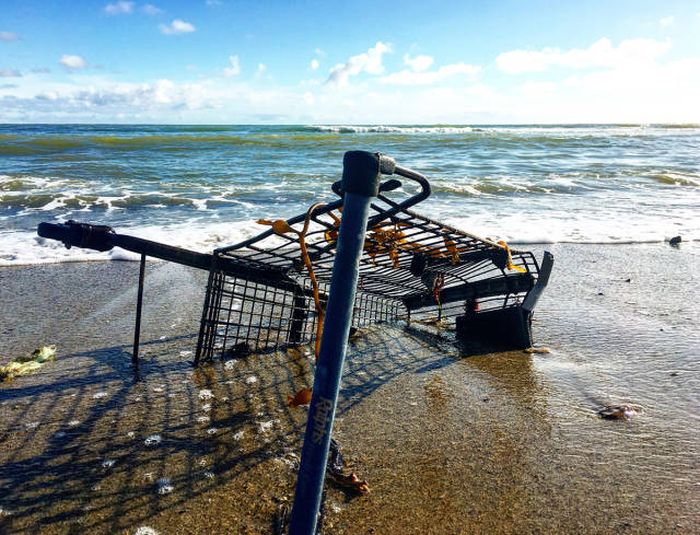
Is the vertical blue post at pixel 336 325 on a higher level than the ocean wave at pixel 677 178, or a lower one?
lower

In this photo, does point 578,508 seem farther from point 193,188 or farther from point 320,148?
point 320,148

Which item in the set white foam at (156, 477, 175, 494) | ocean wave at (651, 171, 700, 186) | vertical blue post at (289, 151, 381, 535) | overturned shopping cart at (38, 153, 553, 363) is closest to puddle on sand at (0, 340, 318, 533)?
white foam at (156, 477, 175, 494)

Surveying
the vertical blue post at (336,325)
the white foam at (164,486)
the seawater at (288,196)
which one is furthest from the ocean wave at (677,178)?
the vertical blue post at (336,325)

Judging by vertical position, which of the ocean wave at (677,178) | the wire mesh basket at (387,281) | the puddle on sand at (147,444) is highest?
the ocean wave at (677,178)

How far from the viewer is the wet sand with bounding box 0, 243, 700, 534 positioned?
6.75 feet

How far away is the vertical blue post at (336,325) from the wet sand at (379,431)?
96cm

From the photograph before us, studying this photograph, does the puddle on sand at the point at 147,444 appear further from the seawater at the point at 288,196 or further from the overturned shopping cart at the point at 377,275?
the seawater at the point at 288,196

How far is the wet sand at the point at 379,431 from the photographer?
2057 millimetres

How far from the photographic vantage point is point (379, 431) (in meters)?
2.67

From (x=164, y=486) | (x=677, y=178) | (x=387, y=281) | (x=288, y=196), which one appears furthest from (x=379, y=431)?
(x=677, y=178)

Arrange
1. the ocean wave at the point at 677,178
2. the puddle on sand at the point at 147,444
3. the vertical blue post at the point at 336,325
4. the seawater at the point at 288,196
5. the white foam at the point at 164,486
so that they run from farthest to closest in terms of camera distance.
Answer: the ocean wave at the point at 677,178, the seawater at the point at 288,196, the white foam at the point at 164,486, the puddle on sand at the point at 147,444, the vertical blue post at the point at 336,325

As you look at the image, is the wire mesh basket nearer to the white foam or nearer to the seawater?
the white foam

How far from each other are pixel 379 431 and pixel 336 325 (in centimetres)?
179

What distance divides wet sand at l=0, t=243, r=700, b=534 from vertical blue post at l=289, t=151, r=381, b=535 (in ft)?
3.14
